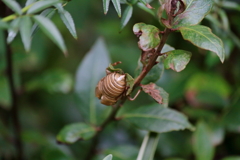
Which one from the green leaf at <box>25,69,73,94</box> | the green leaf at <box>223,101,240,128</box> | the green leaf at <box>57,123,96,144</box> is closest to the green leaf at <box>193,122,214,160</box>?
the green leaf at <box>223,101,240,128</box>

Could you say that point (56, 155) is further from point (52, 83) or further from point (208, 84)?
point (208, 84)

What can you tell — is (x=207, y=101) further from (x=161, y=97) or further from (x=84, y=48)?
(x=84, y=48)

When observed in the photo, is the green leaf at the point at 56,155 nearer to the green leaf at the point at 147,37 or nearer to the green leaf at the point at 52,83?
the green leaf at the point at 52,83

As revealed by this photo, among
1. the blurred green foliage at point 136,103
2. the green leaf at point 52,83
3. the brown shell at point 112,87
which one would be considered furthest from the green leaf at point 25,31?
the green leaf at point 52,83

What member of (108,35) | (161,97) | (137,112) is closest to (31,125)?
(108,35)

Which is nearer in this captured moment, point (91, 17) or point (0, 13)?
point (0, 13)

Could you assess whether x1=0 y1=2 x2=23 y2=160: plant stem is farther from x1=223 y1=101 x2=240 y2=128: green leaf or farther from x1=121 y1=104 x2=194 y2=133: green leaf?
x1=223 y1=101 x2=240 y2=128: green leaf
